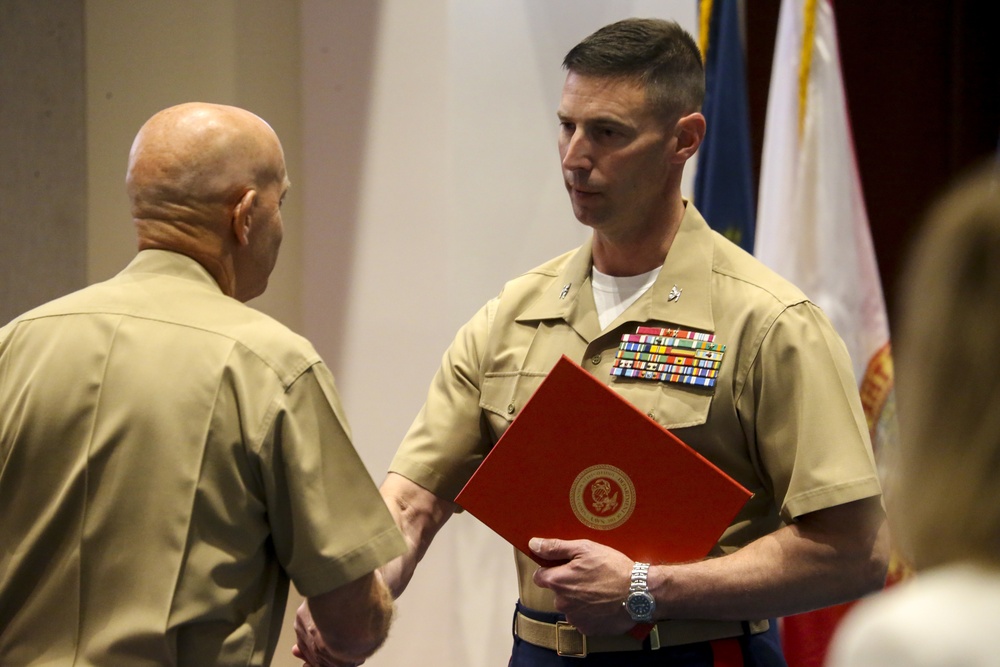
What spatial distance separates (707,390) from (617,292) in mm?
269

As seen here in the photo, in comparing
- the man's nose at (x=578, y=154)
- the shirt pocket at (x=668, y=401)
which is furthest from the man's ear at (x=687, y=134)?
the shirt pocket at (x=668, y=401)

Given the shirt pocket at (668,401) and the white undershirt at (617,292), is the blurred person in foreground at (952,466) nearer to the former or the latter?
the shirt pocket at (668,401)

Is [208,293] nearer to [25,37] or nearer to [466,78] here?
[466,78]

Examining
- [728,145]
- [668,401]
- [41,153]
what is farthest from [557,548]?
[41,153]

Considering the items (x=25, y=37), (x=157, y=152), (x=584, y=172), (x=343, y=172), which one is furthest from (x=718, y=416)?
(x=25, y=37)

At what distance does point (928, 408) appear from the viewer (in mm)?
791

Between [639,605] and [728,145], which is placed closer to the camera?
[639,605]

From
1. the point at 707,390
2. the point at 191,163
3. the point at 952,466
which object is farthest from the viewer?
the point at 707,390

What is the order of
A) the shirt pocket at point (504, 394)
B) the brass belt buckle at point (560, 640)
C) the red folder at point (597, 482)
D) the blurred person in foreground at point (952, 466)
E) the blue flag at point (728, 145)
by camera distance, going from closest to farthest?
the blurred person in foreground at point (952, 466)
the red folder at point (597, 482)
the brass belt buckle at point (560, 640)
the shirt pocket at point (504, 394)
the blue flag at point (728, 145)

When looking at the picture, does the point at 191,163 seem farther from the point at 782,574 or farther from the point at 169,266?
the point at 782,574

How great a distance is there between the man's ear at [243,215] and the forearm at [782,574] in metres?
0.75

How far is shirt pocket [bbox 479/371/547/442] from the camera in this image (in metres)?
1.93

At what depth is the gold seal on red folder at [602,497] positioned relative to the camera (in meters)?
1.72

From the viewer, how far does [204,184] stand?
1.53 m
